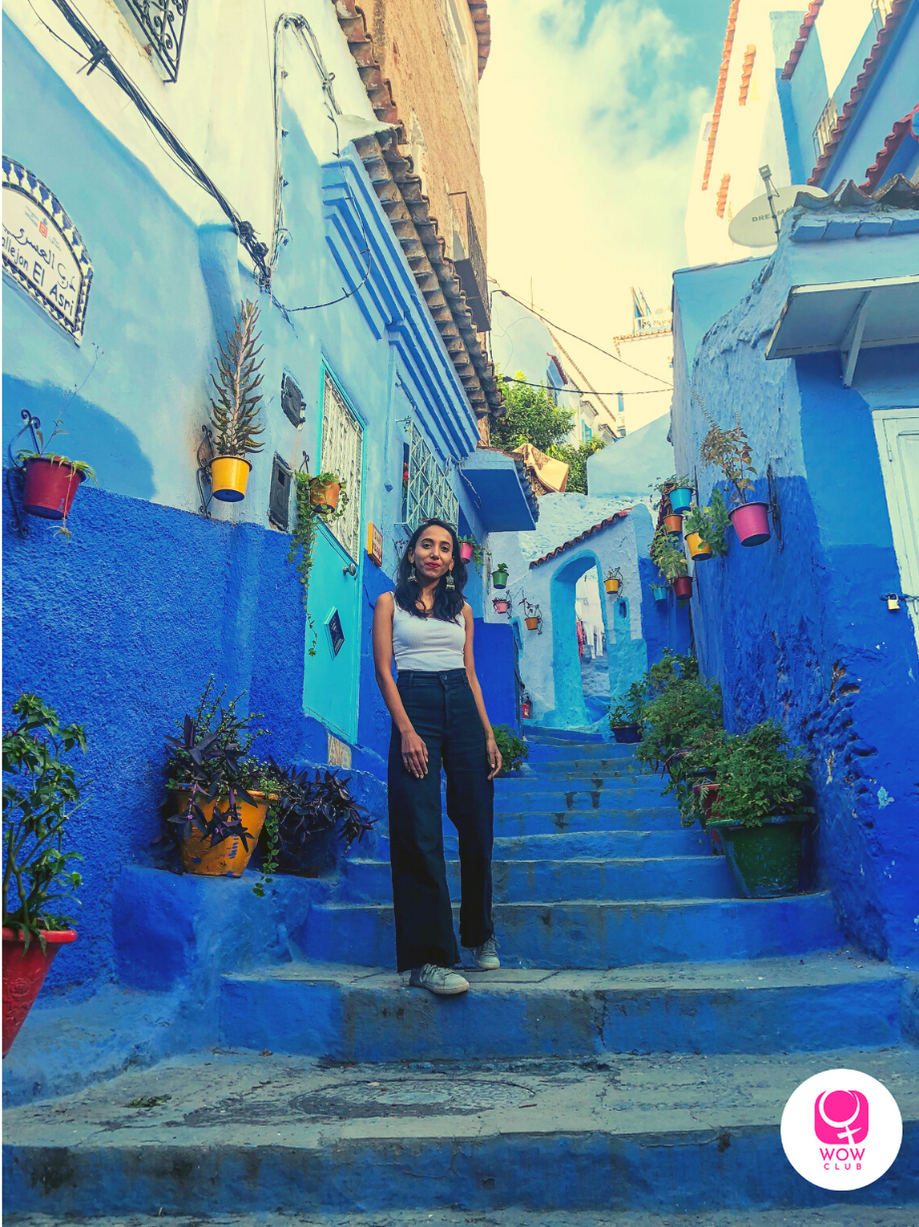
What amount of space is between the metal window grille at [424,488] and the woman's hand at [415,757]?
4.81 metres

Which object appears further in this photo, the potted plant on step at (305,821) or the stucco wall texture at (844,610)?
the potted plant on step at (305,821)

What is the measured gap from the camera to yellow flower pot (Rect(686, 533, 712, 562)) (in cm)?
651

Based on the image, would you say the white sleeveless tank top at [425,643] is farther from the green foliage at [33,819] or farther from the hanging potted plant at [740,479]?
the hanging potted plant at [740,479]

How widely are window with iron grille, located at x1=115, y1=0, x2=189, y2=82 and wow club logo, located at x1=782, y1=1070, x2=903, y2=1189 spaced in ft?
16.2

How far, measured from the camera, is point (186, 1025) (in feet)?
10.6

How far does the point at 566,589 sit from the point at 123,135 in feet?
44.6

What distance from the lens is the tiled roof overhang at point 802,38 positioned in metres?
12.6

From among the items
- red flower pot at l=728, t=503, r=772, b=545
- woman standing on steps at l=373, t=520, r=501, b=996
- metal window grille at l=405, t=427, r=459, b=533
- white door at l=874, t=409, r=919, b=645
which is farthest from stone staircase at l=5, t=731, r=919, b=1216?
metal window grille at l=405, t=427, r=459, b=533

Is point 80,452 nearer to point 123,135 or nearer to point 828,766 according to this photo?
point 123,135

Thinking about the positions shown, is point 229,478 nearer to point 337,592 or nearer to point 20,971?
point 337,592

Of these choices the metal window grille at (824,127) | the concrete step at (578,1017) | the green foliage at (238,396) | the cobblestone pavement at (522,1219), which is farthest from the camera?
the metal window grille at (824,127)

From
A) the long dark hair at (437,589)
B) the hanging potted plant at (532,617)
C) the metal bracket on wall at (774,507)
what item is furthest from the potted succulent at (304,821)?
the hanging potted plant at (532,617)

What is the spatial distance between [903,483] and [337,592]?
3.61 m

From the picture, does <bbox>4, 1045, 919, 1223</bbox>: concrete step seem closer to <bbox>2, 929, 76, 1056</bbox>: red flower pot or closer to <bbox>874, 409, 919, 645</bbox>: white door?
<bbox>2, 929, 76, 1056</bbox>: red flower pot
